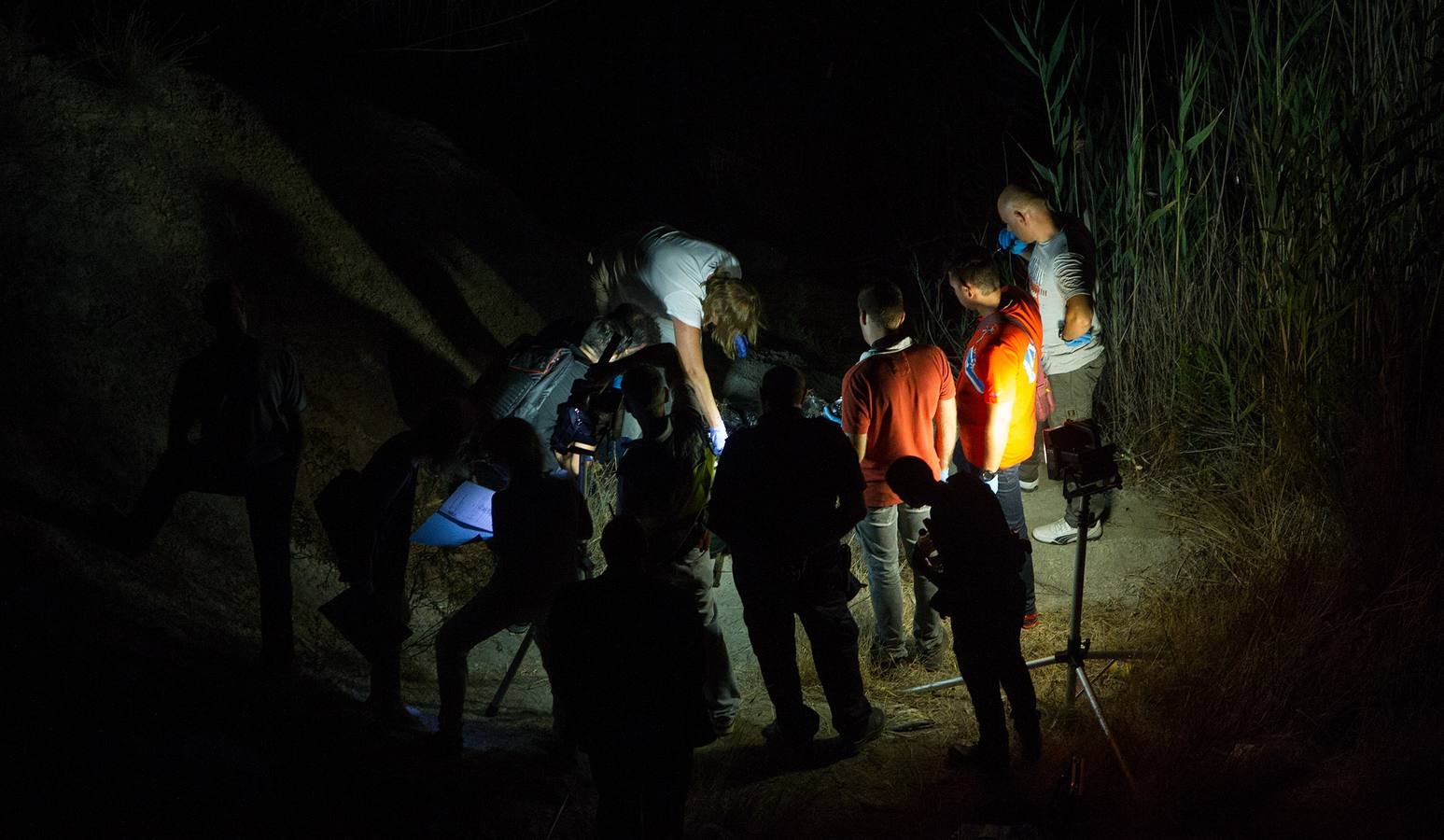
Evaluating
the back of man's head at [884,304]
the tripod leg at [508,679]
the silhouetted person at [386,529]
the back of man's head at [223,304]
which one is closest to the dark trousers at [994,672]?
the back of man's head at [884,304]

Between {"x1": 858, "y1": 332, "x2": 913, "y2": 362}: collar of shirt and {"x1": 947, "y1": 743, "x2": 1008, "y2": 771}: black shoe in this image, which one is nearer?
{"x1": 947, "y1": 743, "x2": 1008, "y2": 771}: black shoe

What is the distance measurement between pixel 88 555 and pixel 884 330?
3404mm

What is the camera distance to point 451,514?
434 centimetres

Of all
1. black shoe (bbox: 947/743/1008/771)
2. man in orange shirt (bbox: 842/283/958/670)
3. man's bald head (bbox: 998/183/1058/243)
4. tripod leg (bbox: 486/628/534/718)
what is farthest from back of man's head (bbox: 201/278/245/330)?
man's bald head (bbox: 998/183/1058/243)

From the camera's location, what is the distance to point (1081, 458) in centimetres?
393

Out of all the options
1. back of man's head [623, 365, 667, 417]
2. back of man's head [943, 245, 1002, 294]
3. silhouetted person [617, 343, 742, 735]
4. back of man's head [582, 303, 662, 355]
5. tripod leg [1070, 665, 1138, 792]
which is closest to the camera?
tripod leg [1070, 665, 1138, 792]

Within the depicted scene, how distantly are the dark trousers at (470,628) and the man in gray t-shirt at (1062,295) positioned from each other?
2779 millimetres

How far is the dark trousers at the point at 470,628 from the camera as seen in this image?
148 inches

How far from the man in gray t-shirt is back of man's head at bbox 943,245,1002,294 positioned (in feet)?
1.90

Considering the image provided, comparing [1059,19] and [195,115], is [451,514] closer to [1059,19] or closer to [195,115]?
[195,115]

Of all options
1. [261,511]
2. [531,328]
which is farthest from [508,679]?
[531,328]

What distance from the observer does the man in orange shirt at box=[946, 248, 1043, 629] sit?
4.54 meters

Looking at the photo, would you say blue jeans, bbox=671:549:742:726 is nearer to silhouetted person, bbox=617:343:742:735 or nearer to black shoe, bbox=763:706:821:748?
Result: silhouetted person, bbox=617:343:742:735

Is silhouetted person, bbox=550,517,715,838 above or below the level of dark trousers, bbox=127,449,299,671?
below
